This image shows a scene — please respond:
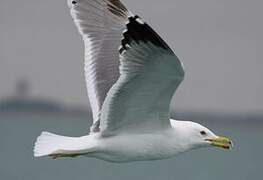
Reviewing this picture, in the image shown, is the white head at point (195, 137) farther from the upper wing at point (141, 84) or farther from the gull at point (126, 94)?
the upper wing at point (141, 84)

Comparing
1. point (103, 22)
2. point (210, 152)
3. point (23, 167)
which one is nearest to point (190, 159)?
point (210, 152)

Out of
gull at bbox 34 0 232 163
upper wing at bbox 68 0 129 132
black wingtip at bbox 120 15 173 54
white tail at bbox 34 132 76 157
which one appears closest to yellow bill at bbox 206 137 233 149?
gull at bbox 34 0 232 163

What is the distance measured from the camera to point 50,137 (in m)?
10.3

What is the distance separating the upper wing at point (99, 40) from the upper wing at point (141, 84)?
639 mm

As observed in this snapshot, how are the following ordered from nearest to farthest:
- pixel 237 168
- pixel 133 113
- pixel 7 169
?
pixel 133 113 < pixel 7 169 < pixel 237 168

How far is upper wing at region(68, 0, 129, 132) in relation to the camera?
10.9 meters

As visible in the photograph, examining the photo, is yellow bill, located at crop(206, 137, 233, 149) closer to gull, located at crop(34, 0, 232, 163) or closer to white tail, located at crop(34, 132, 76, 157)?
gull, located at crop(34, 0, 232, 163)

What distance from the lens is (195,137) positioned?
1055 cm

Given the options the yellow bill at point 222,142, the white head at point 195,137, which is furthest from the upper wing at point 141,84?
the yellow bill at point 222,142

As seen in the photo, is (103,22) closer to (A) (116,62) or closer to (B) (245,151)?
(A) (116,62)

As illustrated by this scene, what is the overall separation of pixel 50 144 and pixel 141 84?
115 centimetres

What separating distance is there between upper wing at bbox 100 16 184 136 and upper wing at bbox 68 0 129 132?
0.64 meters

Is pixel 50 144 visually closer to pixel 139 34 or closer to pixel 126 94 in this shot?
pixel 126 94

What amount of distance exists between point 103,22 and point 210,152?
25714 millimetres
